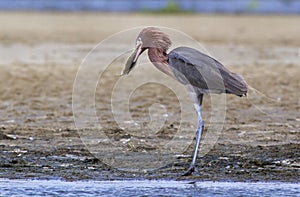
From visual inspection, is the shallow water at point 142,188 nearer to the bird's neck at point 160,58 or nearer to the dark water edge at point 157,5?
the bird's neck at point 160,58

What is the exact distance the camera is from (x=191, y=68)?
7.57 m

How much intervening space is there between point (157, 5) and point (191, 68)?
58.3ft

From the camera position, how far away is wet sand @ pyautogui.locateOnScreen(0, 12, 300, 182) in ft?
25.1

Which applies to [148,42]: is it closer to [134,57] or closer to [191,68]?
[134,57]

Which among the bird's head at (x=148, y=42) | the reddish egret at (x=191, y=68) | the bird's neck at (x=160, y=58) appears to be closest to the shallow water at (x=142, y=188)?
the reddish egret at (x=191, y=68)

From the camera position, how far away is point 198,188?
279 inches

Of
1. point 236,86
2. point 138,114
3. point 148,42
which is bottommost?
point 138,114

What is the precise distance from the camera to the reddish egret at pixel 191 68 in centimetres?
757

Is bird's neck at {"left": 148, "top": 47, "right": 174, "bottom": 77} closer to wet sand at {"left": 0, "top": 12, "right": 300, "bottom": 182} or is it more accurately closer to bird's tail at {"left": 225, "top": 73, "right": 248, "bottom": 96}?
bird's tail at {"left": 225, "top": 73, "right": 248, "bottom": 96}

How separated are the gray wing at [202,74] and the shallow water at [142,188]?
2.88 ft

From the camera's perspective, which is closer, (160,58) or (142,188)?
(142,188)

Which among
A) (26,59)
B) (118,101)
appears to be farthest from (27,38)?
(118,101)

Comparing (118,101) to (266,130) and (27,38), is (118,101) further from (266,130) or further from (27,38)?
(27,38)

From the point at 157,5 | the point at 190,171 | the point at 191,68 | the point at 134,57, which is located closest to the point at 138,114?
the point at 134,57
